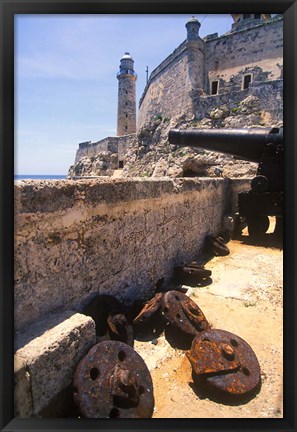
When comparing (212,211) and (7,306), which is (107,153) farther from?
(7,306)

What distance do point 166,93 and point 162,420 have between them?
1020 inches

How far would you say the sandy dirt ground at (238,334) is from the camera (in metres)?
1.84

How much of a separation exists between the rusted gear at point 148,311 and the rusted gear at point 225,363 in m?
0.51

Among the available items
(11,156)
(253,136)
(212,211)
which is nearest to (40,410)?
(11,156)

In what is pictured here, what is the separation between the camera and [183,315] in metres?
2.58

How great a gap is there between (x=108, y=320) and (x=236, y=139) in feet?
14.7

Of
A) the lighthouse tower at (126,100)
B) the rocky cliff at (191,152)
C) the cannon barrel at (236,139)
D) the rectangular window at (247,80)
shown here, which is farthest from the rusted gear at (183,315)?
the lighthouse tower at (126,100)

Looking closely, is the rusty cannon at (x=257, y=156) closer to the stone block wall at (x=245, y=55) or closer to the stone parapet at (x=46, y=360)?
the stone parapet at (x=46, y=360)

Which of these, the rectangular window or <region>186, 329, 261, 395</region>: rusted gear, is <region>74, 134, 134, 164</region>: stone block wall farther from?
<region>186, 329, 261, 395</region>: rusted gear

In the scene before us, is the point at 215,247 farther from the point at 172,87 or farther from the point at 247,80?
the point at 172,87

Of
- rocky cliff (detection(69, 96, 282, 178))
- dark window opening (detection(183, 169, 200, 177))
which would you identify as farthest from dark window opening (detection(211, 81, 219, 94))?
dark window opening (detection(183, 169, 200, 177))

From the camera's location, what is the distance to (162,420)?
1596 mm

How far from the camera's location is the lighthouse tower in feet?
121

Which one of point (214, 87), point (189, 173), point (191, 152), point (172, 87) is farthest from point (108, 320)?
point (214, 87)
